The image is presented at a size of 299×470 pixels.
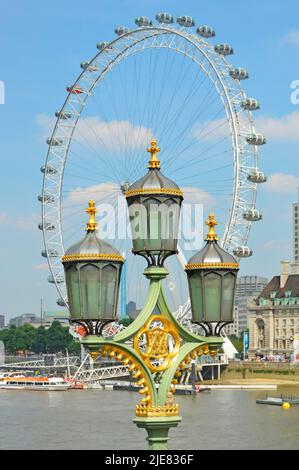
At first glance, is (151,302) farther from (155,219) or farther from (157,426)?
(157,426)

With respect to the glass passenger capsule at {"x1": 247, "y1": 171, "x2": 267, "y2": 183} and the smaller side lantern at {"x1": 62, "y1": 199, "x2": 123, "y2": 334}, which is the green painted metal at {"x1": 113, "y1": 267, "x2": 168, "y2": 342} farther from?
the glass passenger capsule at {"x1": 247, "y1": 171, "x2": 267, "y2": 183}

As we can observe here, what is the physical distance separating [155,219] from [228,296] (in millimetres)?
787

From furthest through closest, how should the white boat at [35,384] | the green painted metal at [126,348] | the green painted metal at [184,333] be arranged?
the white boat at [35,384] < the green painted metal at [184,333] < the green painted metal at [126,348]

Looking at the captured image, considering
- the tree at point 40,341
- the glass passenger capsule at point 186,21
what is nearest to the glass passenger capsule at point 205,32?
the glass passenger capsule at point 186,21

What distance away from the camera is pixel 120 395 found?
244ft

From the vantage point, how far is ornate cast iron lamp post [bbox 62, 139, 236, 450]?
289 inches

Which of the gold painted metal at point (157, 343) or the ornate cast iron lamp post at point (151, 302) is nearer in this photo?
the ornate cast iron lamp post at point (151, 302)

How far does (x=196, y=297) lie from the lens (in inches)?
308

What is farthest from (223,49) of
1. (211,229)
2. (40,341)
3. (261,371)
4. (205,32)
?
(40,341)

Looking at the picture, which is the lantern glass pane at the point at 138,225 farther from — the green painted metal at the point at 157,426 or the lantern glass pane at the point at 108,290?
the green painted metal at the point at 157,426

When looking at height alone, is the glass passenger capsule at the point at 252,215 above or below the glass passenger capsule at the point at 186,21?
below

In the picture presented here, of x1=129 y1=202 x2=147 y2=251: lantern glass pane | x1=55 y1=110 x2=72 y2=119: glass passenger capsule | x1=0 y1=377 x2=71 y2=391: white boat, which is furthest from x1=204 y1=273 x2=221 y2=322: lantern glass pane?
x1=0 y1=377 x2=71 y2=391: white boat

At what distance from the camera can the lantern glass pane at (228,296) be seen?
7793 mm

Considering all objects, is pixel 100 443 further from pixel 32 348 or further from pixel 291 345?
pixel 32 348
